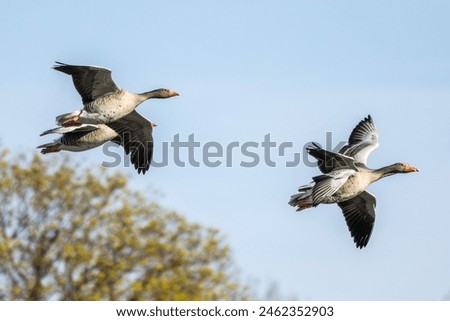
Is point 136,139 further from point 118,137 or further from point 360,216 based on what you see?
point 360,216

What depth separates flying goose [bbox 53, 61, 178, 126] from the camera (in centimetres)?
1561

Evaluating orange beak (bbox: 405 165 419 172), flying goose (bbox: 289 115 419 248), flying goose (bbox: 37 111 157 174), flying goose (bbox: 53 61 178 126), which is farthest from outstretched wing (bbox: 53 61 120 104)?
orange beak (bbox: 405 165 419 172)

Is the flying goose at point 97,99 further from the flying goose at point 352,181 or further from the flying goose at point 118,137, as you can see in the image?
the flying goose at point 352,181

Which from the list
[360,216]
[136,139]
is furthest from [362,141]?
[136,139]

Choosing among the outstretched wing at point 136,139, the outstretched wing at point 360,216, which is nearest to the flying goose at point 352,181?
the outstretched wing at point 360,216

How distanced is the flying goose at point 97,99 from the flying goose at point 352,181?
3.26 m

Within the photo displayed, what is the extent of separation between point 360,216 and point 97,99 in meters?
4.98

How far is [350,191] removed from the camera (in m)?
15.1

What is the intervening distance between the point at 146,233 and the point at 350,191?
300 inches

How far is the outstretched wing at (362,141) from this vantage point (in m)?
16.8

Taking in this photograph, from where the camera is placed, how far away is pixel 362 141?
17375 millimetres

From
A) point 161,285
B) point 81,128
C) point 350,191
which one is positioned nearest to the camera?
point 350,191
